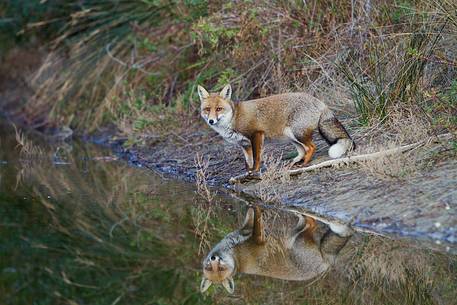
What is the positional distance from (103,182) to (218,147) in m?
1.82

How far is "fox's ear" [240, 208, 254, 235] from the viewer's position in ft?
28.9

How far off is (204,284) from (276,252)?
95cm

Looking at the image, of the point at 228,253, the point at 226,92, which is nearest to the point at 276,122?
the point at 226,92

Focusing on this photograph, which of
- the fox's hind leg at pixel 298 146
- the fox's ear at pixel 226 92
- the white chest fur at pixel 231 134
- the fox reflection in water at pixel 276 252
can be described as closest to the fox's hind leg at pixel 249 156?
the white chest fur at pixel 231 134

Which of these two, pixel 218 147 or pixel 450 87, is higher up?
pixel 450 87

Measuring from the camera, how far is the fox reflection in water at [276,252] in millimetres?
7391

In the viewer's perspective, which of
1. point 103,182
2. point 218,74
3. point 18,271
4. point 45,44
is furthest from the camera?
point 45,44

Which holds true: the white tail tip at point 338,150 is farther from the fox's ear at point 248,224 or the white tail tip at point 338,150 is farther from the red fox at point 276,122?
the fox's ear at point 248,224

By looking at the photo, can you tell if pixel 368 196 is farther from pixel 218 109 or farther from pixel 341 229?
pixel 218 109

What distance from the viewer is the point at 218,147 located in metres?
13.0

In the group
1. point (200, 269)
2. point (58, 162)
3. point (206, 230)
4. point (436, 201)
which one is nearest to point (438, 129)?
point (436, 201)

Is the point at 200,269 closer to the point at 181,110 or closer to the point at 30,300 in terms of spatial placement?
the point at 30,300

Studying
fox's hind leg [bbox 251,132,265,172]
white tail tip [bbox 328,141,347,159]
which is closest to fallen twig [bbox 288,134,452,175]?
white tail tip [bbox 328,141,347,159]

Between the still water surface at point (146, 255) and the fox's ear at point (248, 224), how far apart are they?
0.11 m
